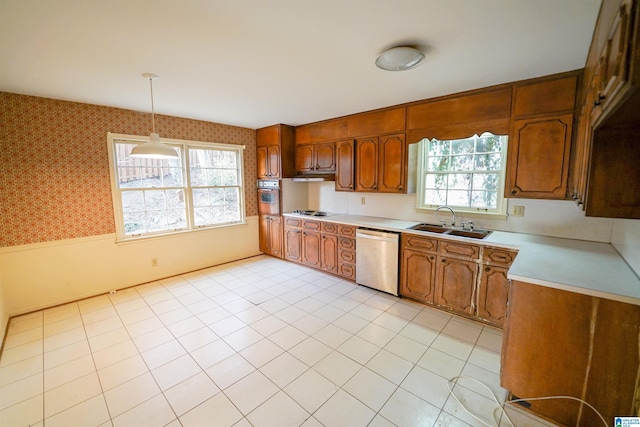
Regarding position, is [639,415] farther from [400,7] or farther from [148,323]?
[148,323]

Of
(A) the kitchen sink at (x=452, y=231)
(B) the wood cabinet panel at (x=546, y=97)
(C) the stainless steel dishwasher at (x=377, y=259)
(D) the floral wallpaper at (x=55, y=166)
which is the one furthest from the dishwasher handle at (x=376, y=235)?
(D) the floral wallpaper at (x=55, y=166)

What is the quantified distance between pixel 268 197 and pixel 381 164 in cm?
221

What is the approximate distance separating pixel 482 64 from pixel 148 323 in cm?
399

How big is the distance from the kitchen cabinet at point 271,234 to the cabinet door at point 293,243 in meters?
0.16

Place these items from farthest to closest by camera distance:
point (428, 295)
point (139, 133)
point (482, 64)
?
point (139, 133)
point (428, 295)
point (482, 64)

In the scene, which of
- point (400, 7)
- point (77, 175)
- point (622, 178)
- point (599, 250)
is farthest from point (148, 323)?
point (599, 250)

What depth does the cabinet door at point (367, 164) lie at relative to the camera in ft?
11.9

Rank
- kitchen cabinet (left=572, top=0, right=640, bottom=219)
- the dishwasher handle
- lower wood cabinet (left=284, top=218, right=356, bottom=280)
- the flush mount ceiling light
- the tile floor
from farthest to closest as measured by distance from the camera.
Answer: lower wood cabinet (left=284, top=218, right=356, bottom=280) → the dishwasher handle → the flush mount ceiling light → the tile floor → kitchen cabinet (left=572, top=0, right=640, bottom=219)

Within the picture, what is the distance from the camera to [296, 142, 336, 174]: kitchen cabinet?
13.7 ft

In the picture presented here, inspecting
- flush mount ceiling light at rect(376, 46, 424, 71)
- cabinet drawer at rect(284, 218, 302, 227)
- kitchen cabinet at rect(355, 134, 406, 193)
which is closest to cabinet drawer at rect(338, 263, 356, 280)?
cabinet drawer at rect(284, 218, 302, 227)

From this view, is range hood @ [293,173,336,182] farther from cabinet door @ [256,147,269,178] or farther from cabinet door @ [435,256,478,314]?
cabinet door @ [435,256,478,314]

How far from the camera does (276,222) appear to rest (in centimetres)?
482

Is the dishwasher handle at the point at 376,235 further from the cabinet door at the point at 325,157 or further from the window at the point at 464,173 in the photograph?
the cabinet door at the point at 325,157

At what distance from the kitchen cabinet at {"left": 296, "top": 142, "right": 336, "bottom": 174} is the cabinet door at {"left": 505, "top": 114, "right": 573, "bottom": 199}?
2.32 m
